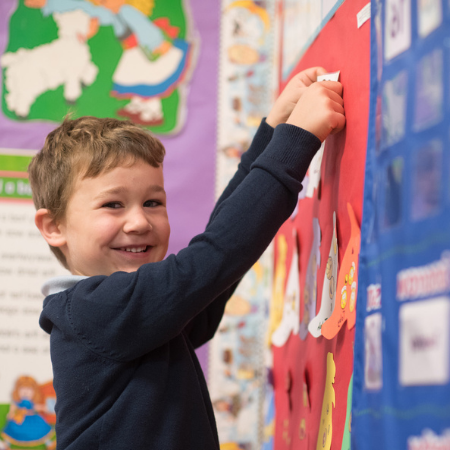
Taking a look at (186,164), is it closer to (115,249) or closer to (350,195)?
(115,249)

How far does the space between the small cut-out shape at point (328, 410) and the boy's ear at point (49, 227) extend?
1.42 feet

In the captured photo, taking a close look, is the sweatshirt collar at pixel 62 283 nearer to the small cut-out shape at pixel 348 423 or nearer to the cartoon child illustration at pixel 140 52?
the small cut-out shape at pixel 348 423

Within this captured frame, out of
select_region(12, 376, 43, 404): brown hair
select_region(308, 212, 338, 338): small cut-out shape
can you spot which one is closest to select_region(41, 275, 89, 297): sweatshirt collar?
select_region(308, 212, 338, 338): small cut-out shape

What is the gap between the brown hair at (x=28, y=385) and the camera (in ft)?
4.08

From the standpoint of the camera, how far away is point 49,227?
0.84 metres

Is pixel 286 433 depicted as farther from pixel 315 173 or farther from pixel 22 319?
pixel 22 319

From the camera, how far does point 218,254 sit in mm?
637

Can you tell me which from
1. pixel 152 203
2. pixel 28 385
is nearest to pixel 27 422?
pixel 28 385

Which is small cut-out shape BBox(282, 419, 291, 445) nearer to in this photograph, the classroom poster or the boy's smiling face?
the boy's smiling face

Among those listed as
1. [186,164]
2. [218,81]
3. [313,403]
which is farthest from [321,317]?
[218,81]

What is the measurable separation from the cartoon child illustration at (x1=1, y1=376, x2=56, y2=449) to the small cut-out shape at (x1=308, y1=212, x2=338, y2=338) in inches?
29.5

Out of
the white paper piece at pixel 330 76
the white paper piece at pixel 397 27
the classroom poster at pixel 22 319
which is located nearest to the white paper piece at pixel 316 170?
the white paper piece at pixel 330 76

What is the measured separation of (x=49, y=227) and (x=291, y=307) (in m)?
0.47

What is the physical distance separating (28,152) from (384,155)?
1.01 m
